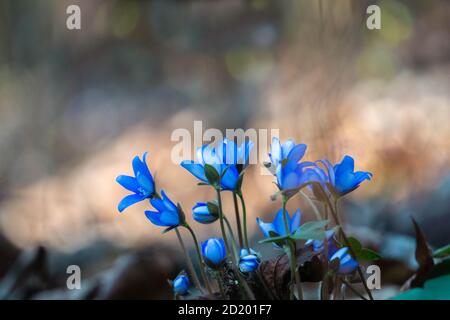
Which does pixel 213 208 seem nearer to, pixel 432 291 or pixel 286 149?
pixel 286 149

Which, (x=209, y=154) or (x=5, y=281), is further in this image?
(x=5, y=281)

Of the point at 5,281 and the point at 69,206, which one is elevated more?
the point at 69,206

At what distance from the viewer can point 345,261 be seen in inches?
12.7

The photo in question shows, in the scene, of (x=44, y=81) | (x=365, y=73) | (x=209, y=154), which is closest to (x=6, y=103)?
(x=44, y=81)

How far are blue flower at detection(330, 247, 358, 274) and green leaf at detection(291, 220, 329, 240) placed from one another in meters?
0.01

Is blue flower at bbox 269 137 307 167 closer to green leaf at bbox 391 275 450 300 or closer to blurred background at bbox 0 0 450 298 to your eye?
green leaf at bbox 391 275 450 300

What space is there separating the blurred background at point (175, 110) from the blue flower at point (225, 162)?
52cm

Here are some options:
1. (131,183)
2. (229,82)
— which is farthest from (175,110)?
(131,183)

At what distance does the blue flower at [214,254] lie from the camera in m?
0.33

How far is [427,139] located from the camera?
2.90ft

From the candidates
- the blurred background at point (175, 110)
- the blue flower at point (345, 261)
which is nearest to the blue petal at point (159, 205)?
the blue flower at point (345, 261)

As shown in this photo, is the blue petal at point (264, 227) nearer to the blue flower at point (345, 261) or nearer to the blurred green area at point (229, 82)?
the blue flower at point (345, 261)
